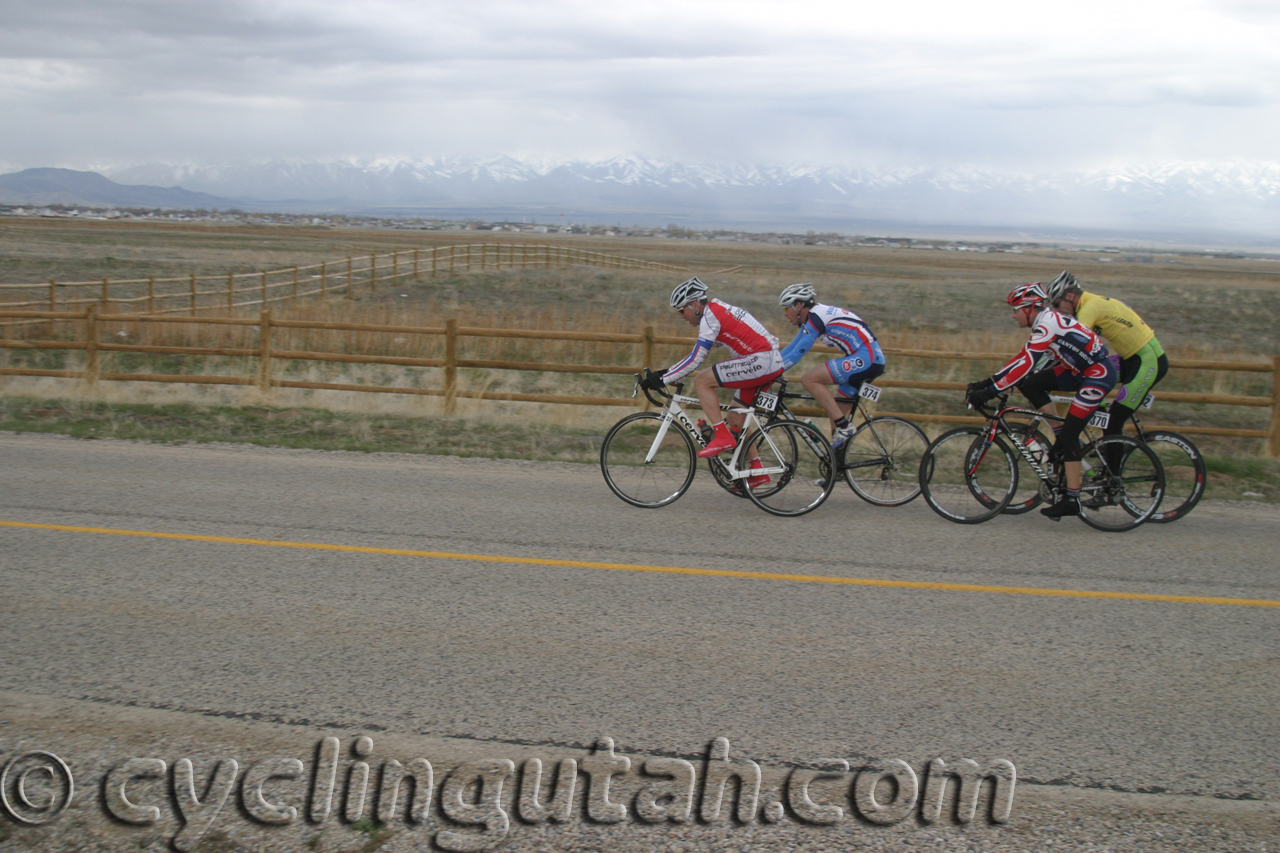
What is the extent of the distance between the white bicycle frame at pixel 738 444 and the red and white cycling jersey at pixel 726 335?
0.79 feet

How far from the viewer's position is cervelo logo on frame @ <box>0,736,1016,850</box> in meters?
3.63

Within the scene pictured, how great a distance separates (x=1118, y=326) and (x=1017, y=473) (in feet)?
4.91

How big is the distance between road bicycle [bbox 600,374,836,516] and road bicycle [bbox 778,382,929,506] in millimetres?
374

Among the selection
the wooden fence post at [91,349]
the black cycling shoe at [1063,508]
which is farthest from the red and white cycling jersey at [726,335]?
the wooden fence post at [91,349]

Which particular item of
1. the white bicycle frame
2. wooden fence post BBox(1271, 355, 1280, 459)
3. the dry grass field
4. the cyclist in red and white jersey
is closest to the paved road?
the white bicycle frame

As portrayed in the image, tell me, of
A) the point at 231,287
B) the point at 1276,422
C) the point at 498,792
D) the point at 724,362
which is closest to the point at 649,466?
the point at 724,362

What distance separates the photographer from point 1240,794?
3.92 m

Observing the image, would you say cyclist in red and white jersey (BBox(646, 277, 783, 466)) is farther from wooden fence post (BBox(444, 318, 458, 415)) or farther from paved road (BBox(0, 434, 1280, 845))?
wooden fence post (BBox(444, 318, 458, 415))

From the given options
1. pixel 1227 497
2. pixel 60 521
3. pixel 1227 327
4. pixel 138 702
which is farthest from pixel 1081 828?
pixel 1227 327

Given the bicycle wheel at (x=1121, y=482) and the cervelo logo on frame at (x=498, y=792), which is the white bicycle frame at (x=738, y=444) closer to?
the bicycle wheel at (x=1121, y=482)

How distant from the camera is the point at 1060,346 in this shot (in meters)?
8.05

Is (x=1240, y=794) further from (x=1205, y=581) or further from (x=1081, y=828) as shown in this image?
(x=1205, y=581)

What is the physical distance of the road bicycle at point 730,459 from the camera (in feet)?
28.2

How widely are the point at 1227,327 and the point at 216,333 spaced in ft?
96.9
